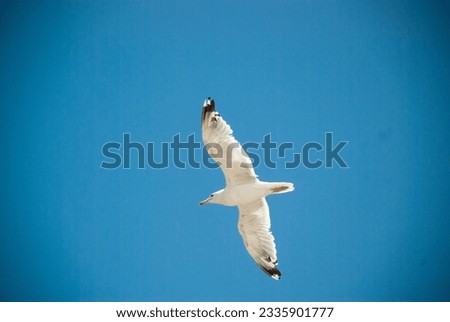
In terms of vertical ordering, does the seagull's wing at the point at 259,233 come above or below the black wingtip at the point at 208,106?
below

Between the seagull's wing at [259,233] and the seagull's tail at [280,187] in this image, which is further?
the seagull's wing at [259,233]

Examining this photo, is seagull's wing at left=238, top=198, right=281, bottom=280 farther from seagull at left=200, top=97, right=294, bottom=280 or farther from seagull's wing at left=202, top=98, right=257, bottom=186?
seagull's wing at left=202, top=98, right=257, bottom=186

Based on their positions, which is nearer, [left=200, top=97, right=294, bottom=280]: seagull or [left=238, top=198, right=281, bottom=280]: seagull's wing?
[left=200, top=97, right=294, bottom=280]: seagull

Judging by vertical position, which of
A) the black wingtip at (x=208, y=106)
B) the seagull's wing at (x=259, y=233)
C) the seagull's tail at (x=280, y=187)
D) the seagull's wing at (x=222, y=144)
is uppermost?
the black wingtip at (x=208, y=106)

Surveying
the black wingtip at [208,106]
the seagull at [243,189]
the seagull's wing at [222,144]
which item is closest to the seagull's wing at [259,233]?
the seagull at [243,189]

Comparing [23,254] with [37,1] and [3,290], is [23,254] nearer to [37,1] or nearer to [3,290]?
[3,290]

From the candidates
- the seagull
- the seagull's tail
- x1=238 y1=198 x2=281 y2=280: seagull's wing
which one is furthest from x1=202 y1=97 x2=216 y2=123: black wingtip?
x1=238 y1=198 x2=281 y2=280: seagull's wing

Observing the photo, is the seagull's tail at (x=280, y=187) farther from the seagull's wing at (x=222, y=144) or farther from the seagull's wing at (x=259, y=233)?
the seagull's wing at (x=259, y=233)

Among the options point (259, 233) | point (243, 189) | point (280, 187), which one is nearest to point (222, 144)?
point (243, 189)
